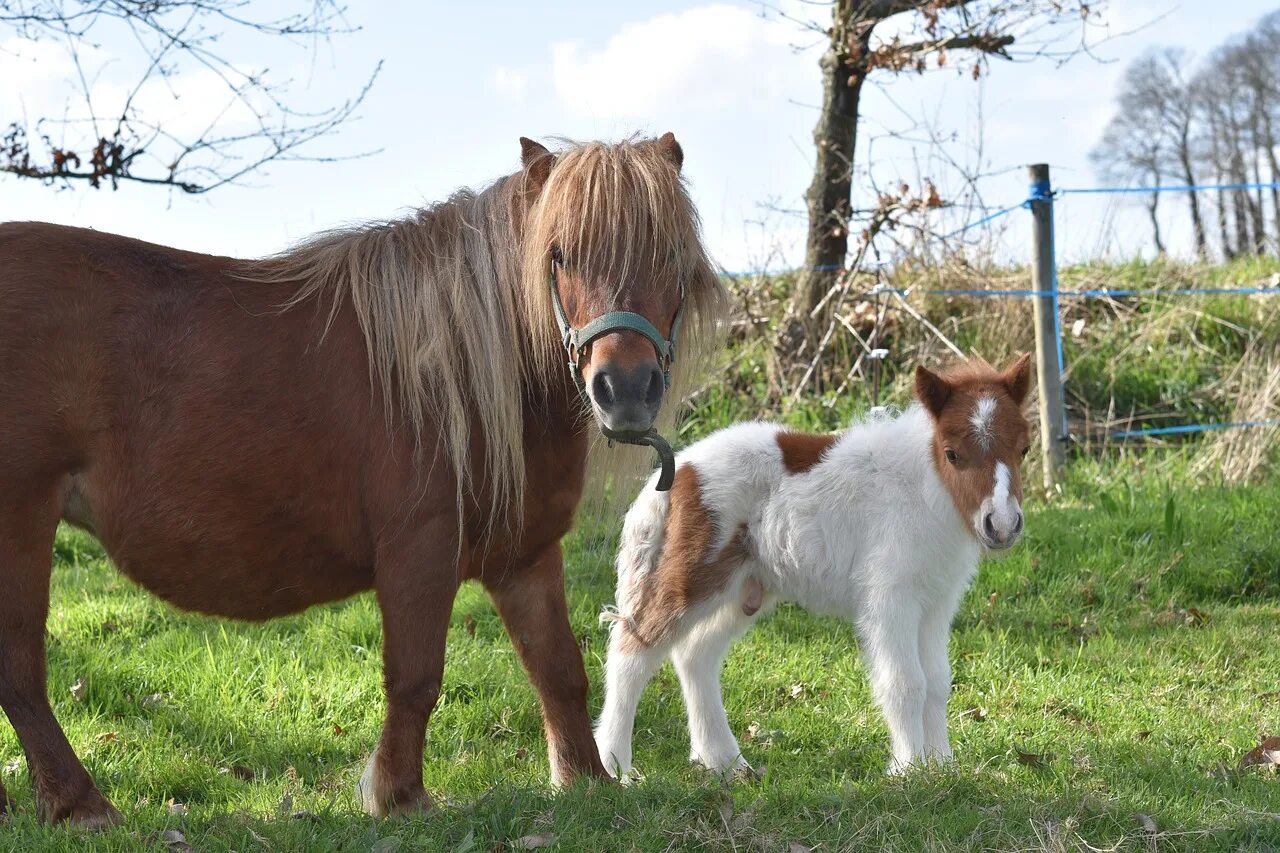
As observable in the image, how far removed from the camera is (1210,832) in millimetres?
3537

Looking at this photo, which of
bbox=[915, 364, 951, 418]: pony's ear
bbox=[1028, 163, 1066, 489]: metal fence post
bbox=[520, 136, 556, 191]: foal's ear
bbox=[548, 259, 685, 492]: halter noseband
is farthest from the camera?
bbox=[1028, 163, 1066, 489]: metal fence post

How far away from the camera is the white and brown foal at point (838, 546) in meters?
4.77

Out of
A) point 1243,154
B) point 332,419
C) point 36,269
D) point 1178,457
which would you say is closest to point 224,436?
point 332,419

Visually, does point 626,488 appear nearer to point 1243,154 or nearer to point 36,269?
point 36,269

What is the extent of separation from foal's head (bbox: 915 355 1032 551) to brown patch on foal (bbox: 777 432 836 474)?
1.74 ft

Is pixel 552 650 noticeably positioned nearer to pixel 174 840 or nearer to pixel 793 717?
pixel 174 840

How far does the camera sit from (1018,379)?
16.4 feet

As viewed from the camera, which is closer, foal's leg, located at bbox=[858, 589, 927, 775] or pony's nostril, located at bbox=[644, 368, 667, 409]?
pony's nostril, located at bbox=[644, 368, 667, 409]

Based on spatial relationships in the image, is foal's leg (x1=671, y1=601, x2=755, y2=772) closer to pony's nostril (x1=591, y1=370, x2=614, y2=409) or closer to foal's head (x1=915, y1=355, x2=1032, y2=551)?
foal's head (x1=915, y1=355, x2=1032, y2=551)

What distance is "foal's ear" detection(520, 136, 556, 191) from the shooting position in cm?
388

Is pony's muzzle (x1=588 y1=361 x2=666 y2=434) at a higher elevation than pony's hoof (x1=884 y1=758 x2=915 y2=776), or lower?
higher

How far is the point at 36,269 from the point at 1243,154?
2602 centimetres

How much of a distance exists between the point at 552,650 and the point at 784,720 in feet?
5.72

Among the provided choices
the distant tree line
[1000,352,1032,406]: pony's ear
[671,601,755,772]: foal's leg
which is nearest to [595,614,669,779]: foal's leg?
[671,601,755,772]: foal's leg
